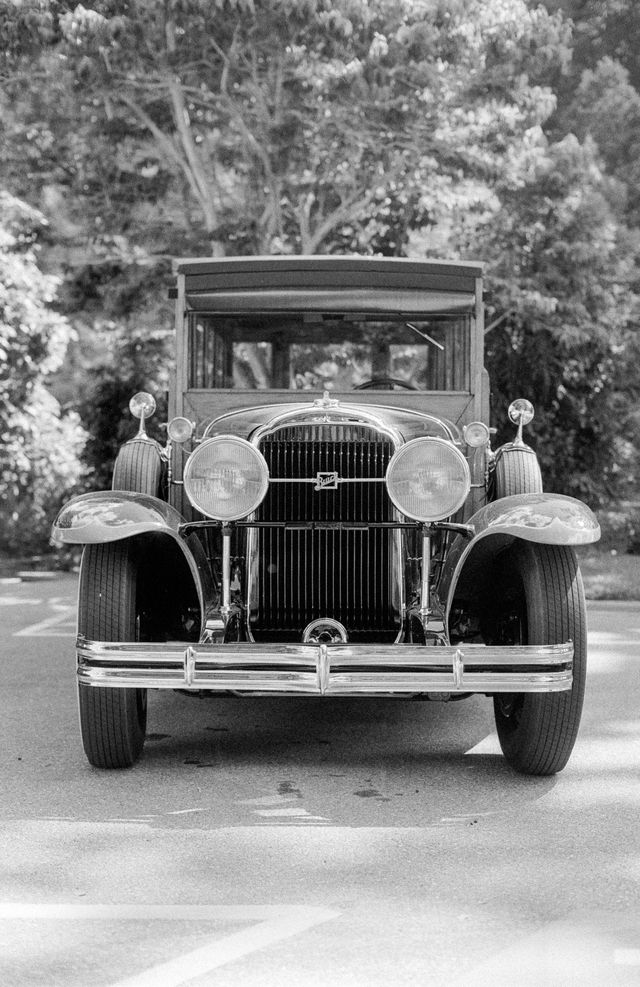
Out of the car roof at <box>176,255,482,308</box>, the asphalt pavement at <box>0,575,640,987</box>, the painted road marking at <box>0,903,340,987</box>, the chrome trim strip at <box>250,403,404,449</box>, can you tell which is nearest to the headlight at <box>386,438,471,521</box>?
the chrome trim strip at <box>250,403,404,449</box>

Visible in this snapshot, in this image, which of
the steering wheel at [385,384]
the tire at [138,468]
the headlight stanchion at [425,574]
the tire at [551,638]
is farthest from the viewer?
the steering wheel at [385,384]

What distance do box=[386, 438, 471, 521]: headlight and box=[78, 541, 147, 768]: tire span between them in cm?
105

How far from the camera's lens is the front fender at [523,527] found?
438 centimetres

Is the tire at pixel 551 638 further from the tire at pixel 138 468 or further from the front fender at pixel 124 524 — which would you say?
the tire at pixel 138 468

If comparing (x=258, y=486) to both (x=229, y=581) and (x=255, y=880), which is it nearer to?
(x=229, y=581)

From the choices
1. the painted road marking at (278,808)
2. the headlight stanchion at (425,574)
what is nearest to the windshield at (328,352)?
the headlight stanchion at (425,574)

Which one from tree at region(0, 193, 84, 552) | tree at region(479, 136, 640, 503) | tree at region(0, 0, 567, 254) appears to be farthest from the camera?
tree at region(479, 136, 640, 503)

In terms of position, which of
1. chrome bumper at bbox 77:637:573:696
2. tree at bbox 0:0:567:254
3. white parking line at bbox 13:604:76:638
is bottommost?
white parking line at bbox 13:604:76:638

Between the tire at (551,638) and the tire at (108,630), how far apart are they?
1483mm

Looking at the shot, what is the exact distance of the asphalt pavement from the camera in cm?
279

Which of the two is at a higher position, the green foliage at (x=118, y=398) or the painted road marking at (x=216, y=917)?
the green foliage at (x=118, y=398)

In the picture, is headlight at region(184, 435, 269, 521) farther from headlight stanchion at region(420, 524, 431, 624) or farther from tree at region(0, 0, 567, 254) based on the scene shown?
tree at region(0, 0, 567, 254)

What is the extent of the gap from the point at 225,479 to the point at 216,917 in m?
1.87

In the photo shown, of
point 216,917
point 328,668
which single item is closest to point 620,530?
point 328,668
